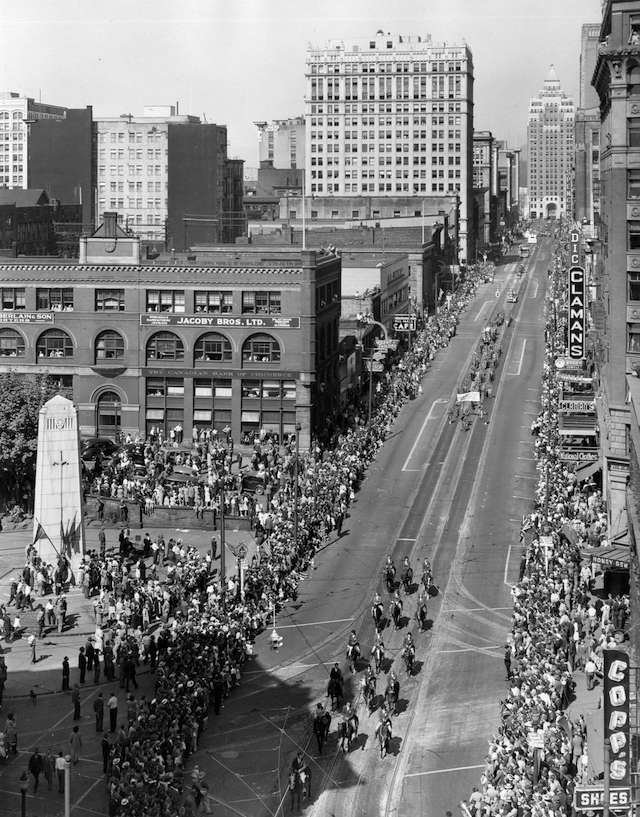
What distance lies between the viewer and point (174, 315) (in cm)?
8794

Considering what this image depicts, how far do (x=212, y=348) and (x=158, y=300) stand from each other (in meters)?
4.55

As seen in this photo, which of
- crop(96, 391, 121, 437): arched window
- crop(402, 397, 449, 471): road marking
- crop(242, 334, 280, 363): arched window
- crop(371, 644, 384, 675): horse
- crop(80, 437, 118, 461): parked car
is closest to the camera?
crop(371, 644, 384, 675): horse

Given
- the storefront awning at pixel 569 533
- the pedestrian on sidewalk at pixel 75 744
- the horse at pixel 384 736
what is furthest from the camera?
the storefront awning at pixel 569 533

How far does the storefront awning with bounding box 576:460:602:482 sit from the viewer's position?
70.7 metres

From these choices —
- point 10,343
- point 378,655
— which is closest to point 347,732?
point 378,655

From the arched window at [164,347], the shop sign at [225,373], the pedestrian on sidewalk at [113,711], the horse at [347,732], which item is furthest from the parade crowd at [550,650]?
the arched window at [164,347]

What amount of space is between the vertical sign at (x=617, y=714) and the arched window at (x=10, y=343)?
63.9 m

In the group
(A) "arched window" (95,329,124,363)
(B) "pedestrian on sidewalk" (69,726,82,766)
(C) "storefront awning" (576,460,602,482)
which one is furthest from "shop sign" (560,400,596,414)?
(B) "pedestrian on sidewalk" (69,726,82,766)

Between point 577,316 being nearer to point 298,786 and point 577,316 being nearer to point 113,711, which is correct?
point 113,711

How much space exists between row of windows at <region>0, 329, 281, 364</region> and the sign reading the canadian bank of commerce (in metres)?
0.65

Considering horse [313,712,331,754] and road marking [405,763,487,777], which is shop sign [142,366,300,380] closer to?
horse [313,712,331,754]

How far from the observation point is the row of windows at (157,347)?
87250 mm

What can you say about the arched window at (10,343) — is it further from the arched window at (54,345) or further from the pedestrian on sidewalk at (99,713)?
the pedestrian on sidewalk at (99,713)

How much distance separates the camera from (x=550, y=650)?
46625 millimetres
